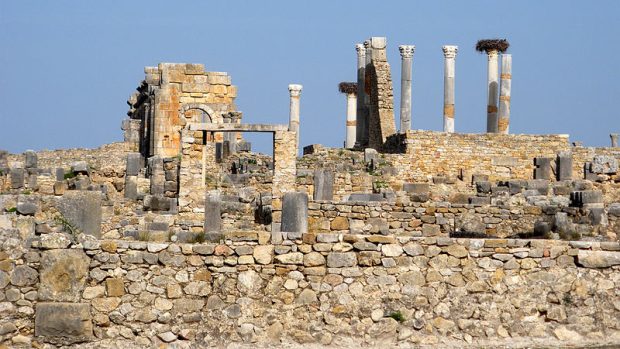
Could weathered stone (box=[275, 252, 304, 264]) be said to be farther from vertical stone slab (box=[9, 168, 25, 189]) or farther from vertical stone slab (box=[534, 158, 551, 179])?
vertical stone slab (box=[534, 158, 551, 179])

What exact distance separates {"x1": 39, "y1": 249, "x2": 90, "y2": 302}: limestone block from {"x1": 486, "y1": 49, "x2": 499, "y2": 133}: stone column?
34.1m

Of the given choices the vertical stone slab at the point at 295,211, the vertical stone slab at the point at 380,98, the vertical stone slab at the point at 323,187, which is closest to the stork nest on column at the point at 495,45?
the vertical stone slab at the point at 380,98

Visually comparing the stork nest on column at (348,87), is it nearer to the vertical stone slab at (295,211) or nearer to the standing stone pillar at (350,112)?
the standing stone pillar at (350,112)

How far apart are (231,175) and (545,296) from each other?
16.4m

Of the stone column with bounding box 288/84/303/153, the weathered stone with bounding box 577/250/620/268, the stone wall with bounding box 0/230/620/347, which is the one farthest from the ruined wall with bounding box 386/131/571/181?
the stone wall with bounding box 0/230/620/347

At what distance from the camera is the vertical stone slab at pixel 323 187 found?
76.7 feet

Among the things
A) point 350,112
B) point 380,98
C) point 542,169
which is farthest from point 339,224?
point 350,112

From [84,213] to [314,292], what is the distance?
3.05m

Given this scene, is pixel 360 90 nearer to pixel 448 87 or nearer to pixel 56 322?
pixel 448 87

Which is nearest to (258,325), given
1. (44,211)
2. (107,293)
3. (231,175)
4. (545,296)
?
(107,293)

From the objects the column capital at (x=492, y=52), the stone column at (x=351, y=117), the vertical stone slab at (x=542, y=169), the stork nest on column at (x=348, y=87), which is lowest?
the vertical stone slab at (x=542, y=169)

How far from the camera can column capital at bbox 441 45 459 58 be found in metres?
46.4

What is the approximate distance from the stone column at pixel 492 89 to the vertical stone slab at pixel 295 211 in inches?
1211

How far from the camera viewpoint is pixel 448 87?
46.2 metres
